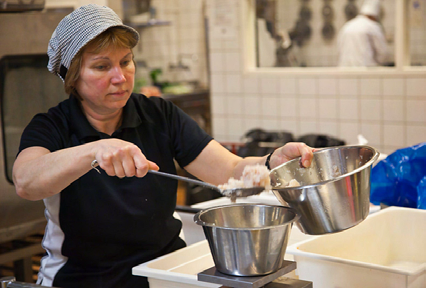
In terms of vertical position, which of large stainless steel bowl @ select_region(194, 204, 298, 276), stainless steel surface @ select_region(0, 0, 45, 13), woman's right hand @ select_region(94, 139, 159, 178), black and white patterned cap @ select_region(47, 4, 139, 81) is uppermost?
stainless steel surface @ select_region(0, 0, 45, 13)

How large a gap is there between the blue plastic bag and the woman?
0.58 m

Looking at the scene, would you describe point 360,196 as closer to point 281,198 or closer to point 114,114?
point 281,198

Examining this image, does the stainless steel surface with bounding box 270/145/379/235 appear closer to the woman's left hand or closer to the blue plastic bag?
the woman's left hand

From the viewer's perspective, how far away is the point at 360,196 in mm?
1178

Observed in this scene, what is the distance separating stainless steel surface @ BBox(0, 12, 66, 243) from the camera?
6.56ft

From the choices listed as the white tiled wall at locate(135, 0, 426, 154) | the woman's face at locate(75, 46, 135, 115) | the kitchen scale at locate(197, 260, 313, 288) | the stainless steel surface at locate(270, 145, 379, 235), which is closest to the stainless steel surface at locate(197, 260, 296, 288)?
the kitchen scale at locate(197, 260, 313, 288)

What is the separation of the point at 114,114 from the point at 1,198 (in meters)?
0.73

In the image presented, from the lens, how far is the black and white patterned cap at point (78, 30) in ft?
4.63

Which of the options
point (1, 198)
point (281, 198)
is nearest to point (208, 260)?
point (281, 198)

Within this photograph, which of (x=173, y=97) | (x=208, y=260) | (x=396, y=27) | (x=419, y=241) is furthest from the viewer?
(x=173, y=97)

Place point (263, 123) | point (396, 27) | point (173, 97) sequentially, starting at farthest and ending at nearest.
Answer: point (173, 97), point (263, 123), point (396, 27)

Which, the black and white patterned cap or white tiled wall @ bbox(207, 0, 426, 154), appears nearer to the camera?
the black and white patterned cap

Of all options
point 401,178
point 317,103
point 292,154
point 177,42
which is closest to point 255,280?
point 292,154

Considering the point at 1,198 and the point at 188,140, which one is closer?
the point at 188,140
